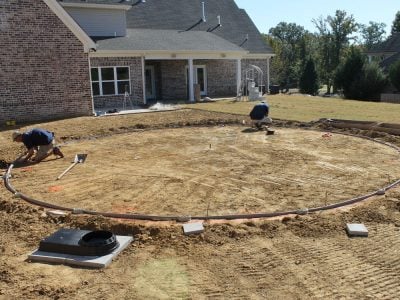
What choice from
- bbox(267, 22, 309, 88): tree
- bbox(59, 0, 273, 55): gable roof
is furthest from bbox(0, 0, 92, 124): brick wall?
bbox(267, 22, 309, 88): tree

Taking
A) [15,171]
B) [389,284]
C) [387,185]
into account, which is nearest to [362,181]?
[387,185]

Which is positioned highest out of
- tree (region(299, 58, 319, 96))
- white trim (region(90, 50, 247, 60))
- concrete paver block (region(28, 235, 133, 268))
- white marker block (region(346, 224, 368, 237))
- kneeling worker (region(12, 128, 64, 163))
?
white trim (region(90, 50, 247, 60))

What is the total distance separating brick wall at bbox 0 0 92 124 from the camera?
16375 mm

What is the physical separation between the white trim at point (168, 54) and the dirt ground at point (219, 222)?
995cm

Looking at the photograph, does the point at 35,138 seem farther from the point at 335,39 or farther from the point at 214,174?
the point at 335,39

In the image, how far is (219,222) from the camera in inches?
242

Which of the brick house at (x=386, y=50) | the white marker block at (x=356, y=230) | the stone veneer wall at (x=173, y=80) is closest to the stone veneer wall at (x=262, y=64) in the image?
the stone veneer wall at (x=173, y=80)

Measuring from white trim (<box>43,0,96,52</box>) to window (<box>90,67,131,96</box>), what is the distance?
12.2 ft

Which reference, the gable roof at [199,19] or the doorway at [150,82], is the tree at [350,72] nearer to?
the gable roof at [199,19]

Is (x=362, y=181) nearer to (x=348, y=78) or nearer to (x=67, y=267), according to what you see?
(x=67, y=267)

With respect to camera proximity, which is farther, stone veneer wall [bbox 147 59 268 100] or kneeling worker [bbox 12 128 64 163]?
stone veneer wall [bbox 147 59 268 100]

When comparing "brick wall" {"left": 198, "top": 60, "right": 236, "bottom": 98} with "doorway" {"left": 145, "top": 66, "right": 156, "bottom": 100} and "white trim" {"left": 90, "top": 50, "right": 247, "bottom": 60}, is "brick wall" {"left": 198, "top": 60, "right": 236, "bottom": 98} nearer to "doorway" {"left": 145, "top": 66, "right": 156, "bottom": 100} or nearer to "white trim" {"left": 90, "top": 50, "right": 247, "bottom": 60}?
"white trim" {"left": 90, "top": 50, "right": 247, "bottom": 60}

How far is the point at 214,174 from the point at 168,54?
16283 millimetres

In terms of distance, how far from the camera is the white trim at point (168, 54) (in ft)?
70.7
